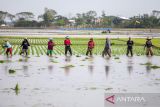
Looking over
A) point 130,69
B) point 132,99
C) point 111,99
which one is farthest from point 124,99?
point 130,69

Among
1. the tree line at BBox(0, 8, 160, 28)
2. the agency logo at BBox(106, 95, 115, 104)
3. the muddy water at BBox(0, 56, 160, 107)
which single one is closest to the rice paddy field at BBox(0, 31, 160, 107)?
the muddy water at BBox(0, 56, 160, 107)

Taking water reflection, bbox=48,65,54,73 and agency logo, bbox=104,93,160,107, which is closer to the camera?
agency logo, bbox=104,93,160,107

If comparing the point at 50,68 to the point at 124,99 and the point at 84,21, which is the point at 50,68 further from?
the point at 84,21

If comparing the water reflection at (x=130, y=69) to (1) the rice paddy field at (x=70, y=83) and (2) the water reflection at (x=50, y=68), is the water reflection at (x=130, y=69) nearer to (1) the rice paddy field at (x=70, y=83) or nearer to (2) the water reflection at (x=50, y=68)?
(1) the rice paddy field at (x=70, y=83)

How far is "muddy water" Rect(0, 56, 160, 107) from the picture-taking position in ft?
39.5

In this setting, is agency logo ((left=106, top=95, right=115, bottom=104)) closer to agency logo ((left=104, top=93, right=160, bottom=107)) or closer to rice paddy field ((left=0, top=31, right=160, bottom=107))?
agency logo ((left=104, top=93, right=160, bottom=107))

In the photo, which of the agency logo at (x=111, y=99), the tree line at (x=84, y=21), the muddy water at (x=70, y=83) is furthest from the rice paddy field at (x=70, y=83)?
the tree line at (x=84, y=21)

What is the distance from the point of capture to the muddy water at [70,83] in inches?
475

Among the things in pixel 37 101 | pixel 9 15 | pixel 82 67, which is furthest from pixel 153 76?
pixel 9 15

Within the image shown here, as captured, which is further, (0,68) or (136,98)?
(0,68)

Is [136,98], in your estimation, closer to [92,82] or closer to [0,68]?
[92,82]

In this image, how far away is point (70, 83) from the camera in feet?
50.5

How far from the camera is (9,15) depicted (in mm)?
198125

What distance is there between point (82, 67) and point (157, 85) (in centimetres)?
679
